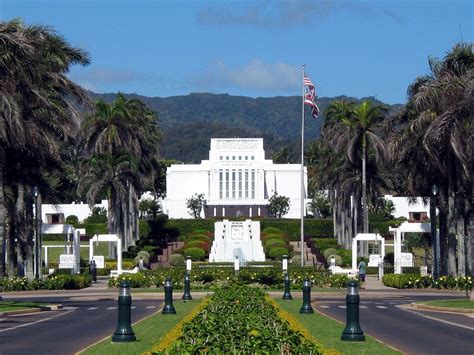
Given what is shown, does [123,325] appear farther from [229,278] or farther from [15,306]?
[229,278]

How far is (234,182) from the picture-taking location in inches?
6220

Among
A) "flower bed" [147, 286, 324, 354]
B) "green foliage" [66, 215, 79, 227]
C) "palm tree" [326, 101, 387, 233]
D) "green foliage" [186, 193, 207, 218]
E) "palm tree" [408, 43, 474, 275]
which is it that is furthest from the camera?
"green foliage" [186, 193, 207, 218]

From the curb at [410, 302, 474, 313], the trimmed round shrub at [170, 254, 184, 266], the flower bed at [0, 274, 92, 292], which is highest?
the trimmed round shrub at [170, 254, 184, 266]

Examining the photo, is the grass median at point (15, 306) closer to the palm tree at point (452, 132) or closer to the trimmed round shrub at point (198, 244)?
the palm tree at point (452, 132)

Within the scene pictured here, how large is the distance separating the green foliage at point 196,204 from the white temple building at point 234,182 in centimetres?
125

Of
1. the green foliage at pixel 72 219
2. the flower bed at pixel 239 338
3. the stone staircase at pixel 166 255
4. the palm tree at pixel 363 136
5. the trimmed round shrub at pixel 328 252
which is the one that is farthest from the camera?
the green foliage at pixel 72 219

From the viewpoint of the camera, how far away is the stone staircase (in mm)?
84812

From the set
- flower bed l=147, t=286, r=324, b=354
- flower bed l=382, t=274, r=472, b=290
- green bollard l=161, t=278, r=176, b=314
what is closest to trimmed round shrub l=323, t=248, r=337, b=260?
flower bed l=382, t=274, r=472, b=290

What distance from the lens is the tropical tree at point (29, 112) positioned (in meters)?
37.3

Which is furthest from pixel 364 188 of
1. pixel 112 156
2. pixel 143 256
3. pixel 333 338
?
pixel 333 338

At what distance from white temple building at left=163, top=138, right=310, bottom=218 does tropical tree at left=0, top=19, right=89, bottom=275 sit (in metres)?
96.0

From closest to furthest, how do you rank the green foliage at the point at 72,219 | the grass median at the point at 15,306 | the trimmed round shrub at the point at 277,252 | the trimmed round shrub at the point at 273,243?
the grass median at the point at 15,306 < the trimmed round shrub at the point at 277,252 < the trimmed round shrub at the point at 273,243 < the green foliage at the point at 72,219

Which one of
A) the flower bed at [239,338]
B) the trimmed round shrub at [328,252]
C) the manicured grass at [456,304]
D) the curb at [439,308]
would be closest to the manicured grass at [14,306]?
the curb at [439,308]

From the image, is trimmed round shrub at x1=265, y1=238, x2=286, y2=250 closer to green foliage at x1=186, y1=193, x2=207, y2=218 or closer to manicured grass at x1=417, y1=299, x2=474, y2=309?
green foliage at x1=186, y1=193, x2=207, y2=218
